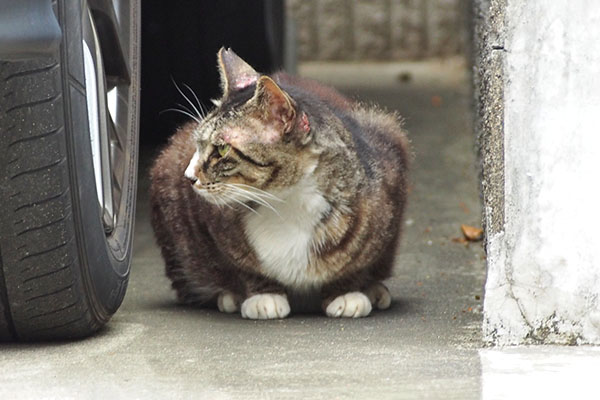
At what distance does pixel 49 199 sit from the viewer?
2.57 m

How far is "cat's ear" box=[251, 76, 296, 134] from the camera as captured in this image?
2941mm

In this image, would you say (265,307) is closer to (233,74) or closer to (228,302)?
(228,302)

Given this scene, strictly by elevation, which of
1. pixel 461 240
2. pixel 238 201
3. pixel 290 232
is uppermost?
pixel 238 201

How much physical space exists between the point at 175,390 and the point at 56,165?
0.59m

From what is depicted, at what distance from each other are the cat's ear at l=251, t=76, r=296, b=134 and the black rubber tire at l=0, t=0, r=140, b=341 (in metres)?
0.51

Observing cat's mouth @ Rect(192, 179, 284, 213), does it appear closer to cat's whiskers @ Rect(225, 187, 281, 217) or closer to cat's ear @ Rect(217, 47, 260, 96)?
cat's whiskers @ Rect(225, 187, 281, 217)

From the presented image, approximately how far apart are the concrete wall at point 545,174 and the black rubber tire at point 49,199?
40.2 inches

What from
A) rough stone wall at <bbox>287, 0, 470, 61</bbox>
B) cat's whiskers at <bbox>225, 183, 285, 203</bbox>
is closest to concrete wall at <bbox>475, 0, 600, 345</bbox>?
cat's whiskers at <bbox>225, 183, 285, 203</bbox>

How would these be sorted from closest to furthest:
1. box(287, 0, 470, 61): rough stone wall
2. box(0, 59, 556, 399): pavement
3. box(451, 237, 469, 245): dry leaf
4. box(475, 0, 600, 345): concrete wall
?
box(0, 59, 556, 399): pavement < box(475, 0, 600, 345): concrete wall < box(451, 237, 469, 245): dry leaf < box(287, 0, 470, 61): rough stone wall

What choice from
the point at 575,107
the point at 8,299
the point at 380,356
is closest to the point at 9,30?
the point at 8,299

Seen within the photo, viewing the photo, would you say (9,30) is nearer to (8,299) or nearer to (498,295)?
(8,299)

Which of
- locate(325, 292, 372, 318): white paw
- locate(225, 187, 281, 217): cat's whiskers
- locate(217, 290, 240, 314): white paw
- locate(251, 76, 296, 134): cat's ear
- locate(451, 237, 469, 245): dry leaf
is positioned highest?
locate(251, 76, 296, 134): cat's ear

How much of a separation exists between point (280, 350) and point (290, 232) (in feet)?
1.49

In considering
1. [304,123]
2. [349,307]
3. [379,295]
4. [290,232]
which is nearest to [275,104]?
[304,123]
